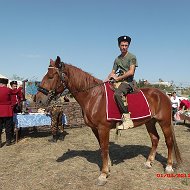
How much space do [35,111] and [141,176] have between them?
6.95 meters

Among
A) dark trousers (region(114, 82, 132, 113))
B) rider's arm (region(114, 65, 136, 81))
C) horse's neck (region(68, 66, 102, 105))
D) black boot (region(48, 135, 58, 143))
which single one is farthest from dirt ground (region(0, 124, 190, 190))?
rider's arm (region(114, 65, 136, 81))

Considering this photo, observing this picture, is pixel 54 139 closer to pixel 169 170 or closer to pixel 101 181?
pixel 101 181

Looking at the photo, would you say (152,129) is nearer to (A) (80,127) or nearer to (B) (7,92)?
(B) (7,92)

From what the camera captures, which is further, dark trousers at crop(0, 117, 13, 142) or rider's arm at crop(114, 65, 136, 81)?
dark trousers at crop(0, 117, 13, 142)

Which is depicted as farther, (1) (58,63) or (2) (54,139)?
(2) (54,139)

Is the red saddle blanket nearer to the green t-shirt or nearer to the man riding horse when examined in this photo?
the man riding horse

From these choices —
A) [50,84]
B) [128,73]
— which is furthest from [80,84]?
[128,73]

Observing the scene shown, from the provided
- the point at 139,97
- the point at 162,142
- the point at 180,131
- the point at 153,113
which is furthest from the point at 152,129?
the point at 180,131

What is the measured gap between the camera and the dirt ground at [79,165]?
19.4 feet

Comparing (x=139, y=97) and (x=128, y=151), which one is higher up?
(x=139, y=97)

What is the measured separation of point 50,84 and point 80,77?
2.44 ft

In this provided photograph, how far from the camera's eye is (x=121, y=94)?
6117mm

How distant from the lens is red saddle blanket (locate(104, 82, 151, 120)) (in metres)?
6.08

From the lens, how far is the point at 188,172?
6559 mm
